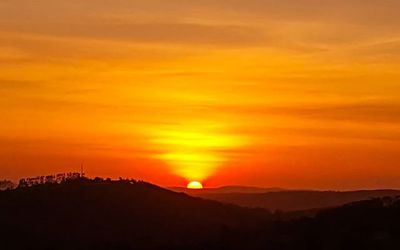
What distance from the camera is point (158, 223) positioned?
51.2 m

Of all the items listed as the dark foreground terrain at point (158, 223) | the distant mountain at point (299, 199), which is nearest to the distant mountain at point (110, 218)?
the dark foreground terrain at point (158, 223)

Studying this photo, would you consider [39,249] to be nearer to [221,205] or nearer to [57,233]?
[57,233]

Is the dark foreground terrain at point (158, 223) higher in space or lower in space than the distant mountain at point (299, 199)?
lower

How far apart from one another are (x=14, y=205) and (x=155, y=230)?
8.03 meters

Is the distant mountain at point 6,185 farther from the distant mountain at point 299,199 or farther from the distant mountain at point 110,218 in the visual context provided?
the distant mountain at point 299,199

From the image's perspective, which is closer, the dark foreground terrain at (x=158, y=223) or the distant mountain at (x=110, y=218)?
the dark foreground terrain at (x=158, y=223)

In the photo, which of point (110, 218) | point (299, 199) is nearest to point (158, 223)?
Answer: point (110, 218)

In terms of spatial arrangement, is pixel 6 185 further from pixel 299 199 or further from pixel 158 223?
pixel 299 199

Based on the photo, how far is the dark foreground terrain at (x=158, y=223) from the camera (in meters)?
39.8

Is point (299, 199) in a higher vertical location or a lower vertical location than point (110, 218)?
higher

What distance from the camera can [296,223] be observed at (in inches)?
1690

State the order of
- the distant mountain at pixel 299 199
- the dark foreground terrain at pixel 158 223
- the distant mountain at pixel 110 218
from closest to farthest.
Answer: the dark foreground terrain at pixel 158 223
the distant mountain at pixel 110 218
the distant mountain at pixel 299 199

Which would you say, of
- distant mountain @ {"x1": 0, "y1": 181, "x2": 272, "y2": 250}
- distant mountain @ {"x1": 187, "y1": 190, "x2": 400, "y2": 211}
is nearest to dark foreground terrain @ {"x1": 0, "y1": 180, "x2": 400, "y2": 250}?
distant mountain @ {"x1": 0, "y1": 181, "x2": 272, "y2": 250}

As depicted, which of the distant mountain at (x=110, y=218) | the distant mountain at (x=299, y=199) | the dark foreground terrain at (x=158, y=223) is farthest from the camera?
the distant mountain at (x=299, y=199)
